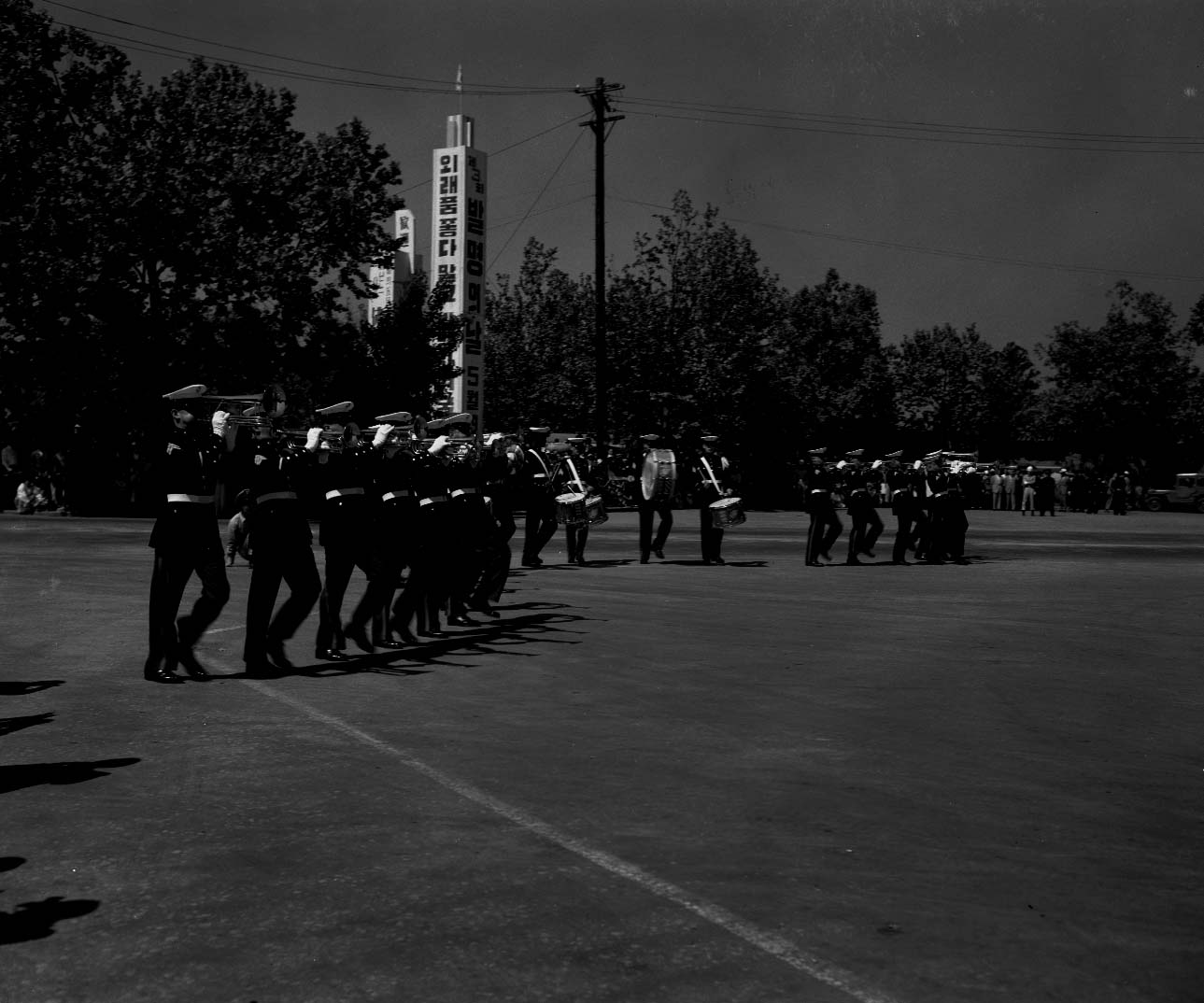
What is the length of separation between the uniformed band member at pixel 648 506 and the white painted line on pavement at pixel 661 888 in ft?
49.3

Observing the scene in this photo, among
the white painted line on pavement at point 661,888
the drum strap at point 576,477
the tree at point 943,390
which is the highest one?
the tree at point 943,390

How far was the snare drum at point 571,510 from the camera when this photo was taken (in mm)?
20719

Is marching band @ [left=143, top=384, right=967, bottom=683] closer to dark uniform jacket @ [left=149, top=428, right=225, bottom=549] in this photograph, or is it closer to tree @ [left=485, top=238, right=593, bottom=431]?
dark uniform jacket @ [left=149, top=428, right=225, bottom=549]

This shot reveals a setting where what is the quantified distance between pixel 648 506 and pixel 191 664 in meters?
13.2

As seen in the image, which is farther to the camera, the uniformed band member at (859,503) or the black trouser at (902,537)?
the uniformed band member at (859,503)

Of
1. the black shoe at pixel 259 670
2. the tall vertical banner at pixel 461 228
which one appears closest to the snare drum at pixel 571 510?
the black shoe at pixel 259 670

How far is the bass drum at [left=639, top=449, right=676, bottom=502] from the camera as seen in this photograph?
75.2 feet

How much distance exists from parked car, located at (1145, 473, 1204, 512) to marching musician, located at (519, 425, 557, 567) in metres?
48.3

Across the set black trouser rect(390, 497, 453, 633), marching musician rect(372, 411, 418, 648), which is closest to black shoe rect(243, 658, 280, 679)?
marching musician rect(372, 411, 418, 648)

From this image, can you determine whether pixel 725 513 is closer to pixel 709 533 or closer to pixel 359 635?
pixel 709 533

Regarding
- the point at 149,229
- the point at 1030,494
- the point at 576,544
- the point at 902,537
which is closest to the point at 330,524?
the point at 576,544

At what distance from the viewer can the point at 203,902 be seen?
5.03m

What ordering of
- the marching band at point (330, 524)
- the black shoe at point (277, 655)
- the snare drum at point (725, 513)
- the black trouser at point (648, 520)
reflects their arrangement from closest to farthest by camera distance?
the marching band at point (330, 524), the black shoe at point (277, 655), the snare drum at point (725, 513), the black trouser at point (648, 520)

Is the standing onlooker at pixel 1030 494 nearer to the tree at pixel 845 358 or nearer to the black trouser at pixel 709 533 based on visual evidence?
the tree at pixel 845 358
